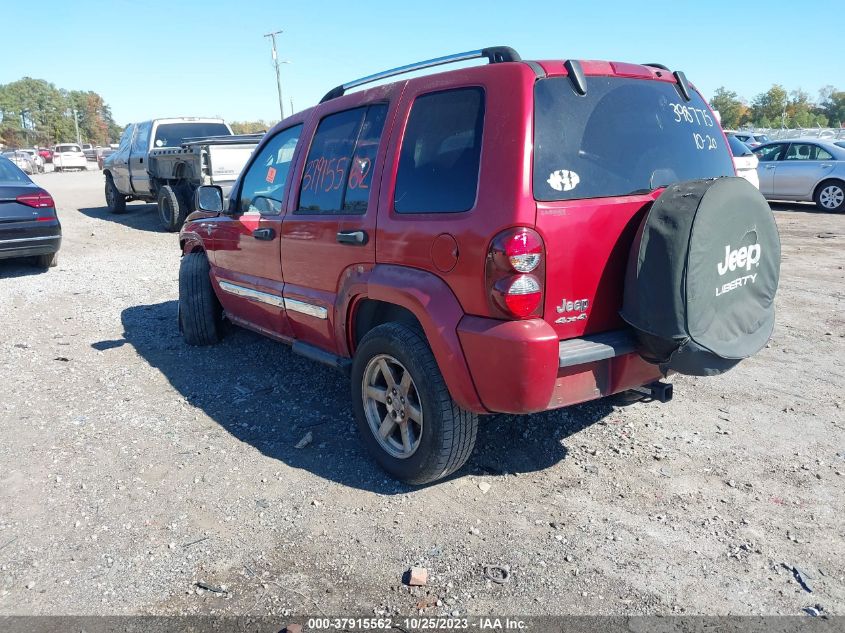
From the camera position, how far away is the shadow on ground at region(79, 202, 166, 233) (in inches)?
548

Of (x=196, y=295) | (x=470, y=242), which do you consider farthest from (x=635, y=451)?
(x=196, y=295)

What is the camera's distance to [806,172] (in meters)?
14.2

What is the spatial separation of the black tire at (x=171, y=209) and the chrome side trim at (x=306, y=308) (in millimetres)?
8654

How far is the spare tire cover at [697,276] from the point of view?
9.41ft

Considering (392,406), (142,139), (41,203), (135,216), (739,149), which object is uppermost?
(142,139)

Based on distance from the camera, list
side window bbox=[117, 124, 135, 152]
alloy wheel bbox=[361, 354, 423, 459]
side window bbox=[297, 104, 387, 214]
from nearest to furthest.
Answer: alloy wheel bbox=[361, 354, 423, 459] < side window bbox=[297, 104, 387, 214] < side window bbox=[117, 124, 135, 152]

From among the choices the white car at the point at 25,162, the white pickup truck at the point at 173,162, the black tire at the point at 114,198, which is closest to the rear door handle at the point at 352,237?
the white pickup truck at the point at 173,162

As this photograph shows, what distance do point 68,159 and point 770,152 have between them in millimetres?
40595

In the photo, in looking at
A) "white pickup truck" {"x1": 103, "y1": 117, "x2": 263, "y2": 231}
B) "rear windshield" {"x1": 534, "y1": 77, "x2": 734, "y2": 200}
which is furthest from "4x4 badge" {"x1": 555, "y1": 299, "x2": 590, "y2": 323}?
"white pickup truck" {"x1": 103, "y1": 117, "x2": 263, "y2": 231}

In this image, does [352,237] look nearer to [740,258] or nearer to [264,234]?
[264,234]

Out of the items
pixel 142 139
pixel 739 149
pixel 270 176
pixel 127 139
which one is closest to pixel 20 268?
pixel 142 139

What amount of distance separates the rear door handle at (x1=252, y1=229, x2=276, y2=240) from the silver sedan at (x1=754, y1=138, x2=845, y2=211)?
12849mm

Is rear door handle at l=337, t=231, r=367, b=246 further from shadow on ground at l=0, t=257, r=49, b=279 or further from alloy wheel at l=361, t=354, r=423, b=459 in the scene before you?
shadow on ground at l=0, t=257, r=49, b=279

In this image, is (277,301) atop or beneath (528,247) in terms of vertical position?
beneath
